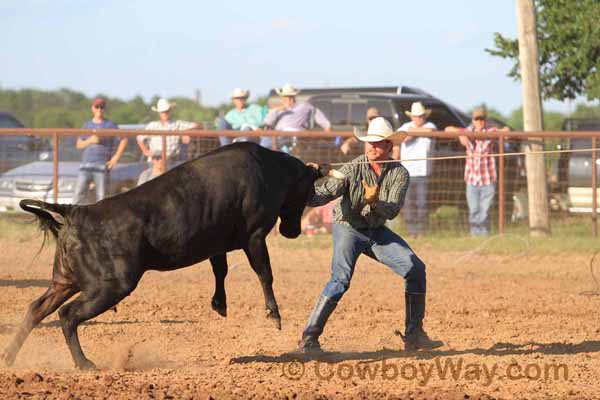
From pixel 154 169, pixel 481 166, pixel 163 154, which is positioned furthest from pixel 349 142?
pixel 154 169

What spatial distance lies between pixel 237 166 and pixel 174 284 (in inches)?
178

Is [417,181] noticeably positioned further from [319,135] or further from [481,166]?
[319,135]

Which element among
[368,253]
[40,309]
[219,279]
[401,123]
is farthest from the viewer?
[401,123]

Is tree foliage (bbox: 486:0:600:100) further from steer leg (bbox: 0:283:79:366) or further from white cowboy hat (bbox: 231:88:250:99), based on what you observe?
steer leg (bbox: 0:283:79:366)

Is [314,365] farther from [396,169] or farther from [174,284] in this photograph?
[174,284]

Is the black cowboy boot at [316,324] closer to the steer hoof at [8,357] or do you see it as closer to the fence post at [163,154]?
the steer hoof at [8,357]

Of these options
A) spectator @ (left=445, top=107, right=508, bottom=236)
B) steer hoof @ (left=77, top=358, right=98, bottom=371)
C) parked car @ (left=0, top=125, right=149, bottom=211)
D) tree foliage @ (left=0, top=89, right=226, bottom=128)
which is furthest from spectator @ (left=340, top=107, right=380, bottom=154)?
tree foliage @ (left=0, top=89, right=226, bottom=128)

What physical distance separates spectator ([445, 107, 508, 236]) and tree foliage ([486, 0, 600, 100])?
367cm

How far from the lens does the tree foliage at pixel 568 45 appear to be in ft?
55.8

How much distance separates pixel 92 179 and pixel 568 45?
822 cm

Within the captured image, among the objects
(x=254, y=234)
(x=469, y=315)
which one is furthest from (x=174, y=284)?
(x=254, y=234)

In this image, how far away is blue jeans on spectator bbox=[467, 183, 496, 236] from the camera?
14570mm

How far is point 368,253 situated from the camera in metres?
7.93

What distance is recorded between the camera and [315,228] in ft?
49.5
